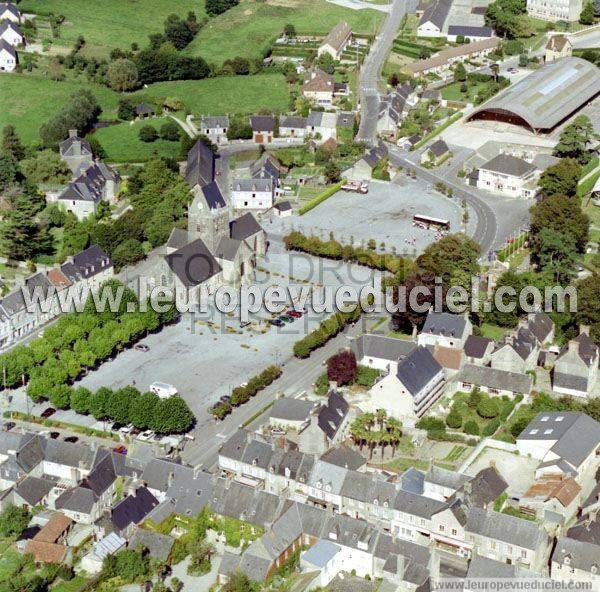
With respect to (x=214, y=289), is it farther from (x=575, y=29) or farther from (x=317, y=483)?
(x=575, y=29)

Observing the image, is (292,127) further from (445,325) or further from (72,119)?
(445,325)

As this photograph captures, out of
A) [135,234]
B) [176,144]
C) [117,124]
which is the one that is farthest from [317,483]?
[117,124]

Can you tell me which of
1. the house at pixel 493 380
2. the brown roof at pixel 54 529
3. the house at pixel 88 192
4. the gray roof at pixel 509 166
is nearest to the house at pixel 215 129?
the house at pixel 88 192

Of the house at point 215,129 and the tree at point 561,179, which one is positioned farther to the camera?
the house at point 215,129

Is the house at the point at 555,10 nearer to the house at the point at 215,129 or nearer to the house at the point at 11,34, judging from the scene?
the house at the point at 215,129

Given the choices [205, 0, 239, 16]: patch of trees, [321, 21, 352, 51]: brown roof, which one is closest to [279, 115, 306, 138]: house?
[321, 21, 352, 51]: brown roof

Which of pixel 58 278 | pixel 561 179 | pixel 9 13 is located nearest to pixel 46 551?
pixel 58 278

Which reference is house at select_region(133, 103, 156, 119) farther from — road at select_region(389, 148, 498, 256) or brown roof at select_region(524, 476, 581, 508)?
brown roof at select_region(524, 476, 581, 508)
